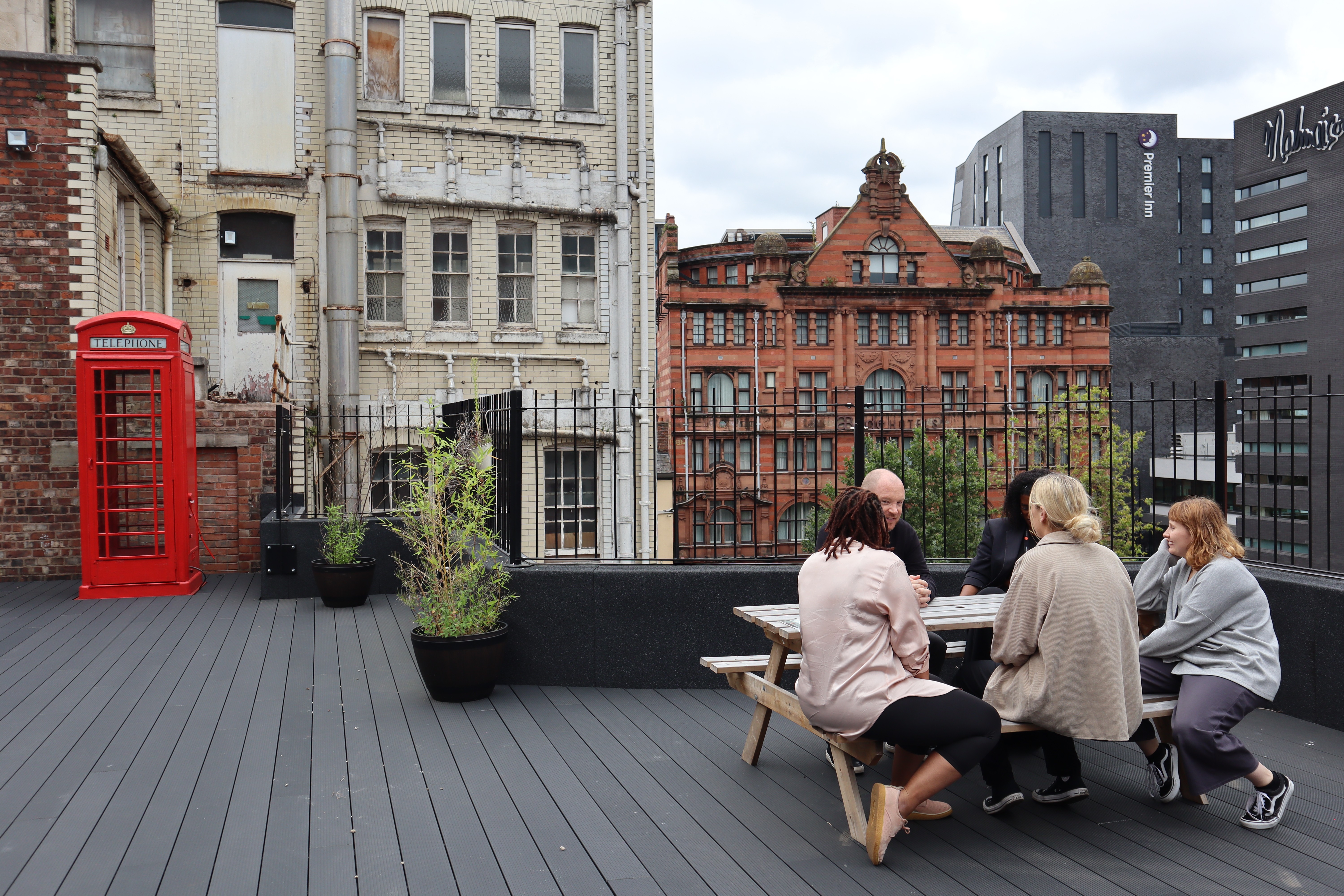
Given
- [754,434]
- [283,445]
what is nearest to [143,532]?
[283,445]

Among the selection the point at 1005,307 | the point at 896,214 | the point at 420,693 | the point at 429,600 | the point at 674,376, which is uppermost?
the point at 896,214

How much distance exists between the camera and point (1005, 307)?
151ft

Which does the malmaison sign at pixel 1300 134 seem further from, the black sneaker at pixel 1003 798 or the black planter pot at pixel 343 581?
the black sneaker at pixel 1003 798

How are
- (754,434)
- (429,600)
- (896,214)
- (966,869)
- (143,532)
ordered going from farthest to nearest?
(896,214) < (754,434) < (143,532) < (429,600) < (966,869)

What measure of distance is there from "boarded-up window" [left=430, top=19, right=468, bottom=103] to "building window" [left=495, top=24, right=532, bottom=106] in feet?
1.96

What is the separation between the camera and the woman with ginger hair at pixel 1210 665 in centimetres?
393

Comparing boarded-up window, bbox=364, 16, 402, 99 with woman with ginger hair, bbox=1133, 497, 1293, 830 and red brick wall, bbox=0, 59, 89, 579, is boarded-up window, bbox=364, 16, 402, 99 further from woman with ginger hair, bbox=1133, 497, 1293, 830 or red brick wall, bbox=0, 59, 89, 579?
woman with ginger hair, bbox=1133, 497, 1293, 830

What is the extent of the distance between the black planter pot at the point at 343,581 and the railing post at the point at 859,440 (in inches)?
197

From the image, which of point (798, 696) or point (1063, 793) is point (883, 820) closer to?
point (798, 696)

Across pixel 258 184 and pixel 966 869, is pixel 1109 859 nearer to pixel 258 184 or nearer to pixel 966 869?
pixel 966 869

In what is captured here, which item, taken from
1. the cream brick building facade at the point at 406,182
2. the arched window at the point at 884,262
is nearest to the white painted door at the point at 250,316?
the cream brick building facade at the point at 406,182

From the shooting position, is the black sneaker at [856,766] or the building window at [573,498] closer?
the black sneaker at [856,766]

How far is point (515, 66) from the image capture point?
51.8ft

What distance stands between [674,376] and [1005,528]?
123 feet
